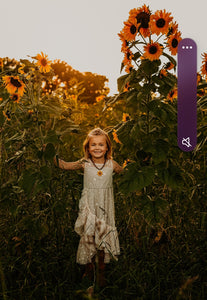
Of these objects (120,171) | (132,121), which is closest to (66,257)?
(120,171)

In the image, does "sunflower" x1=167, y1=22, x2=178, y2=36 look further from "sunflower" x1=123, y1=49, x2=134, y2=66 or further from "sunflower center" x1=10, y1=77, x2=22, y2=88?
"sunflower center" x1=10, y1=77, x2=22, y2=88

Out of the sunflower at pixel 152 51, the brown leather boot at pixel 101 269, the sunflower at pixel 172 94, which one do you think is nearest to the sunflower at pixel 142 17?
the sunflower at pixel 152 51

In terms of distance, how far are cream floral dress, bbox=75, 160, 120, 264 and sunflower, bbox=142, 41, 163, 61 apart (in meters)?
0.82

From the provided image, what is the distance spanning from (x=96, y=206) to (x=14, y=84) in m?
1.02

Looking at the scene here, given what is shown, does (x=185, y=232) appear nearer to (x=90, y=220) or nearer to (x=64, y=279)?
(x=90, y=220)

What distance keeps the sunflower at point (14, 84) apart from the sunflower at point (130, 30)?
2.62ft

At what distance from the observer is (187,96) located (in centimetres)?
225

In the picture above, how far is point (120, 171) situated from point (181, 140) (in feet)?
1.89

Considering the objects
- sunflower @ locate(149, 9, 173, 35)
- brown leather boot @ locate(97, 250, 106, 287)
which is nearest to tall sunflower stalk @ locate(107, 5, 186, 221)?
sunflower @ locate(149, 9, 173, 35)

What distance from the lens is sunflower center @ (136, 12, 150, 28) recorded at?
7.66ft

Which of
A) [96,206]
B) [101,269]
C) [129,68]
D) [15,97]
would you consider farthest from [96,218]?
[129,68]

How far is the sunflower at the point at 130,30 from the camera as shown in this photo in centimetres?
236

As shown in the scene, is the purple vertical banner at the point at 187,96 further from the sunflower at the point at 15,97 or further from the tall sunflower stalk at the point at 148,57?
the sunflower at the point at 15,97

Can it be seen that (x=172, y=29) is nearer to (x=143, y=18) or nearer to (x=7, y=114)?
(x=143, y=18)
